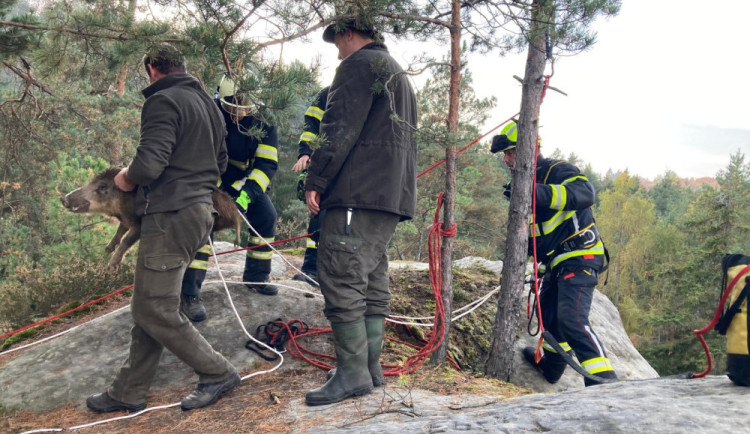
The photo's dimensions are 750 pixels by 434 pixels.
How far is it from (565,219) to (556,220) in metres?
0.08

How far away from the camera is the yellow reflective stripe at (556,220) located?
4762mm

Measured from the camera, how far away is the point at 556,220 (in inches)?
190

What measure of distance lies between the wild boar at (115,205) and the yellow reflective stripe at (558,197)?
2866 mm

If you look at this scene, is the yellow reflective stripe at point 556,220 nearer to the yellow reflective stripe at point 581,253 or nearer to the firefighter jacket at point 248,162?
the yellow reflective stripe at point 581,253

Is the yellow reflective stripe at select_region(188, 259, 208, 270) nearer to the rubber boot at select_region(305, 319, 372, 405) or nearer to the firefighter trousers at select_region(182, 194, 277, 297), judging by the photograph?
the firefighter trousers at select_region(182, 194, 277, 297)

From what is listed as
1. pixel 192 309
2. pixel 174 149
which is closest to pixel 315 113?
pixel 174 149

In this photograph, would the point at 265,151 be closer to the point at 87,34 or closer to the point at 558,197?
the point at 87,34

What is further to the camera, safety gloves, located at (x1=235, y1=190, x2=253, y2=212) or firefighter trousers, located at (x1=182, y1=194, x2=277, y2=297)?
firefighter trousers, located at (x1=182, y1=194, x2=277, y2=297)

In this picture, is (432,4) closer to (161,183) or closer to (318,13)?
(318,13)

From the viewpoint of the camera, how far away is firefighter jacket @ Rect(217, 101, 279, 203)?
15.5ft

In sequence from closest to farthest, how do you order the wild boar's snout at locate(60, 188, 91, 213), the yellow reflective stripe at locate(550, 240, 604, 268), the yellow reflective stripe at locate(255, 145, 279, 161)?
the wild boar's snout at locate(60, 188, 91, 213), the yellow reflective stripe at locate(550, 240, 604, 268), the yellow reflective stripe at locate(255, 145, 279, 161)

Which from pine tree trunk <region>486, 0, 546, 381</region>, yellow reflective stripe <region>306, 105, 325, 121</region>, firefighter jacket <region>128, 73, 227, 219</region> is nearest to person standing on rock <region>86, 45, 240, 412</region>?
firefighter jacket <region>128, 73, 227, 219</region>

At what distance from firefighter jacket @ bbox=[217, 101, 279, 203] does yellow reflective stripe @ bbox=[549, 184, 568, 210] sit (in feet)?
8.53

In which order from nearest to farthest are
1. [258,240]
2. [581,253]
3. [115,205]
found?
[115,205] < [581,253] < [258,240]
